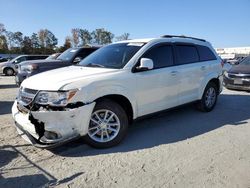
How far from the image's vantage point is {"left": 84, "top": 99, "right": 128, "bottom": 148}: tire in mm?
4625

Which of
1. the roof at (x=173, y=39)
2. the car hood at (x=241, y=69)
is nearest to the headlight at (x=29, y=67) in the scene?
the roof at (x=173, y=39)

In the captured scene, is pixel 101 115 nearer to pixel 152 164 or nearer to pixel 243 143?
pixel 152 164

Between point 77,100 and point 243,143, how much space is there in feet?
9.69

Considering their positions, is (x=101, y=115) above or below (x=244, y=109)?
above

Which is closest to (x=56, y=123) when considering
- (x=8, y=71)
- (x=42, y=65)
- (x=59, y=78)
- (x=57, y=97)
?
(x=57, y=97)

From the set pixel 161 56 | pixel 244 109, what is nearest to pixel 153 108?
pixel 161 56

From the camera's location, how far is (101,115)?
4.72 m

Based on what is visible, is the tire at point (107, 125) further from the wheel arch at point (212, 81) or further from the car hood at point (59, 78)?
the wheel arch at point (212, 81)

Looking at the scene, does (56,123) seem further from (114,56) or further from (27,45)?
(27,45)

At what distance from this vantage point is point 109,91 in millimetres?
4680

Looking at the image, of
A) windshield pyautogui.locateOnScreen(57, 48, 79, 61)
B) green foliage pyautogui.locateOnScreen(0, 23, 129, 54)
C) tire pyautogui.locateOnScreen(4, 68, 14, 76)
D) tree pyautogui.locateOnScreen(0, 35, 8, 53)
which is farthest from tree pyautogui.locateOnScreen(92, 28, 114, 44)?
windshield pyautogui.locateOnScreen(57, 48, 79, 61)

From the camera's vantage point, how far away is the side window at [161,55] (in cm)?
556

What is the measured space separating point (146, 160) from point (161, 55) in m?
2.38

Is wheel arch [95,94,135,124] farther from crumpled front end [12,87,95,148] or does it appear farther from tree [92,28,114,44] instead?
tree [92,28,114,44]
